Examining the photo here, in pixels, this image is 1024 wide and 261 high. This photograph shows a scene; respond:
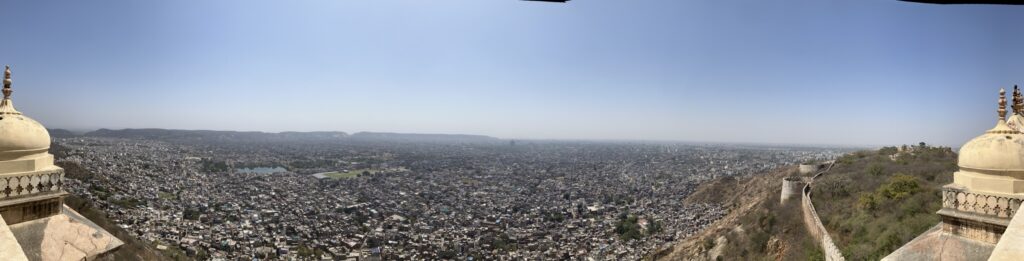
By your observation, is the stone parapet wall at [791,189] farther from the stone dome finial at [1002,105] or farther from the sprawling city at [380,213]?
the stone dome finial at [1002,105]

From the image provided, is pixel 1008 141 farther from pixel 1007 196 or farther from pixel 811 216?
pixel 811 216

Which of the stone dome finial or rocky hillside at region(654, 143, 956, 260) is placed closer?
the stone dome finial

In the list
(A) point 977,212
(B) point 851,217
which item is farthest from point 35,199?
(B) point 851,217

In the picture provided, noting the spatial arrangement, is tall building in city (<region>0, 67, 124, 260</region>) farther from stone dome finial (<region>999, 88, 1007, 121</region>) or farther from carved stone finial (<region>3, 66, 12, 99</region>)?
stone dome finial (<region>999, 88, 1007, 121</region>)

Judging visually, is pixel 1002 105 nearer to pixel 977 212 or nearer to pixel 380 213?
pixel 977 212

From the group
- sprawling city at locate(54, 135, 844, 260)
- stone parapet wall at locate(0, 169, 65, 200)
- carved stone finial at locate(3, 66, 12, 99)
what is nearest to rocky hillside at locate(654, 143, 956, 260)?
sprawling city at locate(54, 135, 844, 260)
